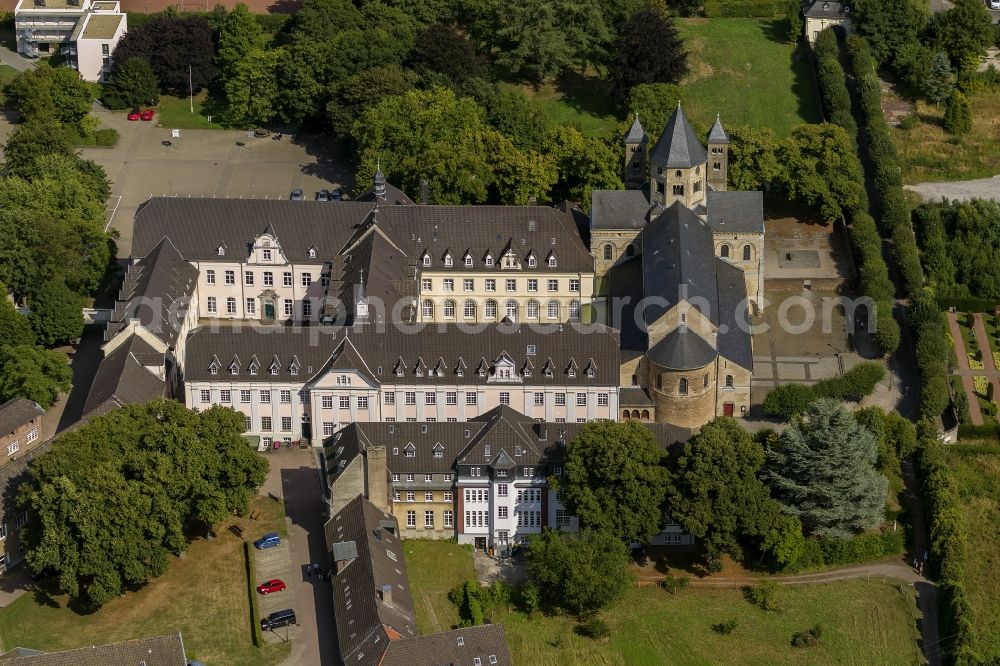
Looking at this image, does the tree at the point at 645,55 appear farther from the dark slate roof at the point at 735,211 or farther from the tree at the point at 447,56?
the dark slate roof at the point at 735,211

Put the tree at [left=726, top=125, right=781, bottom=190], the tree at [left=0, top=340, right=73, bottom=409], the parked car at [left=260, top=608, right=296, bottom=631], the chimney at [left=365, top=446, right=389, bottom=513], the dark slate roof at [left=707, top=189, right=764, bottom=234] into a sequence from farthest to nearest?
the tree at [left=726, top=125, right=781, bottom=190], the dark slate roof at [left=707, top=189, right=764, bottom=234], the tree at [left=0, top=340, right=73, bottom=409], the chimney at [left=365, top=446, right=389, bottom=513], the parked car at [left=260, top=608, right=296, bottom=631]

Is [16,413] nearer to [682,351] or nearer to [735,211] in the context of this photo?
[682,351]

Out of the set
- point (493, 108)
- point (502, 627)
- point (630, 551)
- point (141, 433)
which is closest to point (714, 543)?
point (630, 551)

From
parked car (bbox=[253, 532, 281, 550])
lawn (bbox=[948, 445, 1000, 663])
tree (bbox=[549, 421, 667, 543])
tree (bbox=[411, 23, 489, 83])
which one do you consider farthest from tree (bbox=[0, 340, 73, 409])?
lawn (bbox=[948, 445, 1000, 663])

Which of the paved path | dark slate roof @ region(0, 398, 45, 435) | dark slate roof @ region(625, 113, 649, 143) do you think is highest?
dark slate roof @ region(625, 113, 649, 143)

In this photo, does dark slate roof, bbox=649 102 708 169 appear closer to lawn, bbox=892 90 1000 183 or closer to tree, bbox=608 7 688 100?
tree, bbox=608 7 688 100
